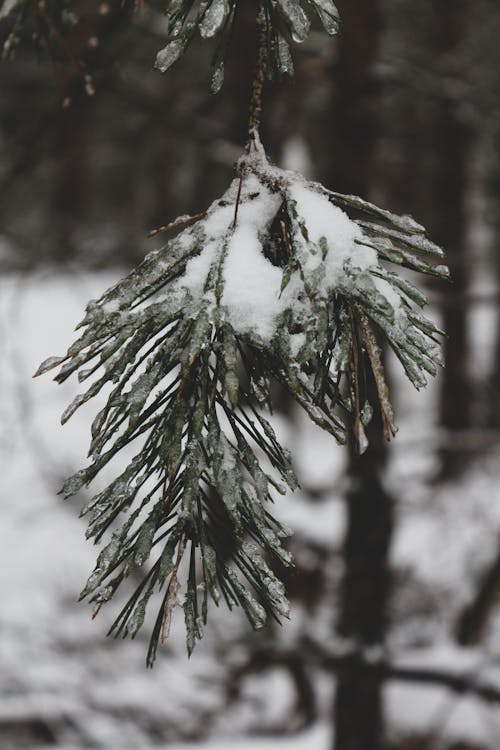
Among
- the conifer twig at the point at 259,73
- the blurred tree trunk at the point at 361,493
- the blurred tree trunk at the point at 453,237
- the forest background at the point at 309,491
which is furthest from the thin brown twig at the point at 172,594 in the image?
the blurred tree trunk at the point at 453,237

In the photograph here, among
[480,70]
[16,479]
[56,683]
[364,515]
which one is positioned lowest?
[56,683]

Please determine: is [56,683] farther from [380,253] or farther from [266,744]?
[380,253]

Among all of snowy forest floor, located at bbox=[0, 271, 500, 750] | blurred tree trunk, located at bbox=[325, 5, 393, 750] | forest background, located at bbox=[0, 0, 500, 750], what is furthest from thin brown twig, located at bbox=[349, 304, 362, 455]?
snowy forest floor, located at bbox=[0, 271, 500, 750]

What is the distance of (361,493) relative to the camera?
3.18 metres

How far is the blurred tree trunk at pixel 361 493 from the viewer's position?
2.90 m

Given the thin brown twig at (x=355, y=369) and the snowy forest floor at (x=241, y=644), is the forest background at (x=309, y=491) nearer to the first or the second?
the snowy forest floor at (x=241, y=644)

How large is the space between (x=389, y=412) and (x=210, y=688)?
15.9ft

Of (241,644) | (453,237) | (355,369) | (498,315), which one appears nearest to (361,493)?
(241,644)

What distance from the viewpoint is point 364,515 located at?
10.6 feet

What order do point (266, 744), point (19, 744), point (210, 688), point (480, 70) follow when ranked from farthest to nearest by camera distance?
1. point (480, 70)
2. point (210, 688)
3. point (19, 744)
4. point (266, 744)

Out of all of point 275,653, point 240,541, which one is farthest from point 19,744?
point 240,541

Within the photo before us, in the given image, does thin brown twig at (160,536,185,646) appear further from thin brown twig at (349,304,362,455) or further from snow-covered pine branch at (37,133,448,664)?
thin brown twig at (349,304,362,455)

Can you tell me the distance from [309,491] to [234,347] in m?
3.01

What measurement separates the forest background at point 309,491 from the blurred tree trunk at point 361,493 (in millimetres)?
10
